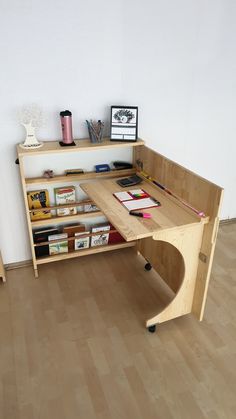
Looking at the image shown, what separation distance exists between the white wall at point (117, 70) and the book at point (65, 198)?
29 cm

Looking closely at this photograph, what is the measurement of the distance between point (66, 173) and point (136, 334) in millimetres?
1268

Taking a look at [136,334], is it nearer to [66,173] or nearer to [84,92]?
[66,173]

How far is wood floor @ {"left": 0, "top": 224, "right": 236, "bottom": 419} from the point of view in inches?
62.4

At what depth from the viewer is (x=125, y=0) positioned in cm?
205

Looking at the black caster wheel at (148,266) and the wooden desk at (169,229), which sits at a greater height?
the wooden desk at (169,229)

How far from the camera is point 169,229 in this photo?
1.67m

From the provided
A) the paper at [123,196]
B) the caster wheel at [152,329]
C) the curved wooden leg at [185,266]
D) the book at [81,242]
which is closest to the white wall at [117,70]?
the book at [81,242]

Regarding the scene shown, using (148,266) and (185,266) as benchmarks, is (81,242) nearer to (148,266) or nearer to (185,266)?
(148,266)

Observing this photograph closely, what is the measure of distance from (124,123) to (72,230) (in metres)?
0.96

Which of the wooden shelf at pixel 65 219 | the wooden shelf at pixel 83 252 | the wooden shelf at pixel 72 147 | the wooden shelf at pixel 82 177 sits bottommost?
Result: the wooden shelf at pixel 83 252

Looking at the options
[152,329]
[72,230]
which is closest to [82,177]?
[72,230]

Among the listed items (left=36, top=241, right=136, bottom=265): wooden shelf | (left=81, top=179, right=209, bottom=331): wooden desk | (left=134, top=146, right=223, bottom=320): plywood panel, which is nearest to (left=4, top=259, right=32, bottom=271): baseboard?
(left=36, top=241, right=136, bottom=265): wooden shelf

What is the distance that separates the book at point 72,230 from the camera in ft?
8.39

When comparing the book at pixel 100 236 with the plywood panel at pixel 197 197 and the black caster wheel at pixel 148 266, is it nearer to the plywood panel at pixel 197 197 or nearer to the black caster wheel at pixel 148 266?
the black caster wheel at pixel 148 266
